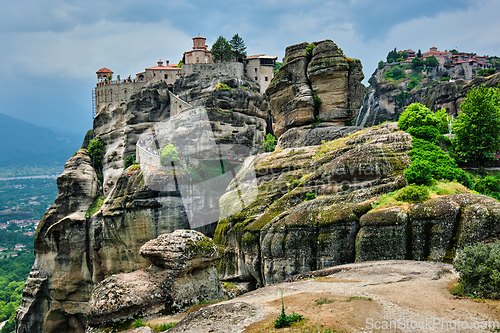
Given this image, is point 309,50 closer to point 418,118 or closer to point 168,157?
point 418,118

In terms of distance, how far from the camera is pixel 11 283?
233 feet

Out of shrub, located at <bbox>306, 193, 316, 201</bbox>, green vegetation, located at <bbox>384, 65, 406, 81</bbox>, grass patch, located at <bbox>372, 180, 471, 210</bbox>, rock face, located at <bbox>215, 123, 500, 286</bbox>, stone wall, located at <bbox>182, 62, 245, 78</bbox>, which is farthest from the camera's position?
green vegetation, located at <bbox>384, 65, 406, 81</bbox>

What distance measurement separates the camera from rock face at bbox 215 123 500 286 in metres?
13.9

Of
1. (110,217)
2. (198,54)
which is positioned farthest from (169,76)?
(110,217)

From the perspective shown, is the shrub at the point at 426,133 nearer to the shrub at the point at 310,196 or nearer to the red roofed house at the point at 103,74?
the shrub at the point at 310,196

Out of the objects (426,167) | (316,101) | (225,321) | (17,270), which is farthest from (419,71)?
(17,270)

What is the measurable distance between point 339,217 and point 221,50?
162ft

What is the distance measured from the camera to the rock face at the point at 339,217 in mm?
13906

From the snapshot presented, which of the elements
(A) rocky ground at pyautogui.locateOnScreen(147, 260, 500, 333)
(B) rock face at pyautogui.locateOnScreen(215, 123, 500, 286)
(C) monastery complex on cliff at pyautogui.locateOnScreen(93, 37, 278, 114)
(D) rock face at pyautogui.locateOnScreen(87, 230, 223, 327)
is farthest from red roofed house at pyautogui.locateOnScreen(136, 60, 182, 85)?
(A) rocky ground at pyautogui.locateOnScreen(147, 260, 500, 333)

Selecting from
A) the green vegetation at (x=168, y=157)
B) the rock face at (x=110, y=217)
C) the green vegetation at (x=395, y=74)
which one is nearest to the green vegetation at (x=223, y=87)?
the rock face at (x=110, y=217)

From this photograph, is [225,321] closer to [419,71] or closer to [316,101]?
[316,101]

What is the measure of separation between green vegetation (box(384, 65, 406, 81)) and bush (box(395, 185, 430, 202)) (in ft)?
267

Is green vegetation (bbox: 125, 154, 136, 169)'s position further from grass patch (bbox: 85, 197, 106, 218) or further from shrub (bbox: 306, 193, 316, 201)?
shrub (bbox: 306, 193, 316, 201)

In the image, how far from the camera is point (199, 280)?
1439 cm
